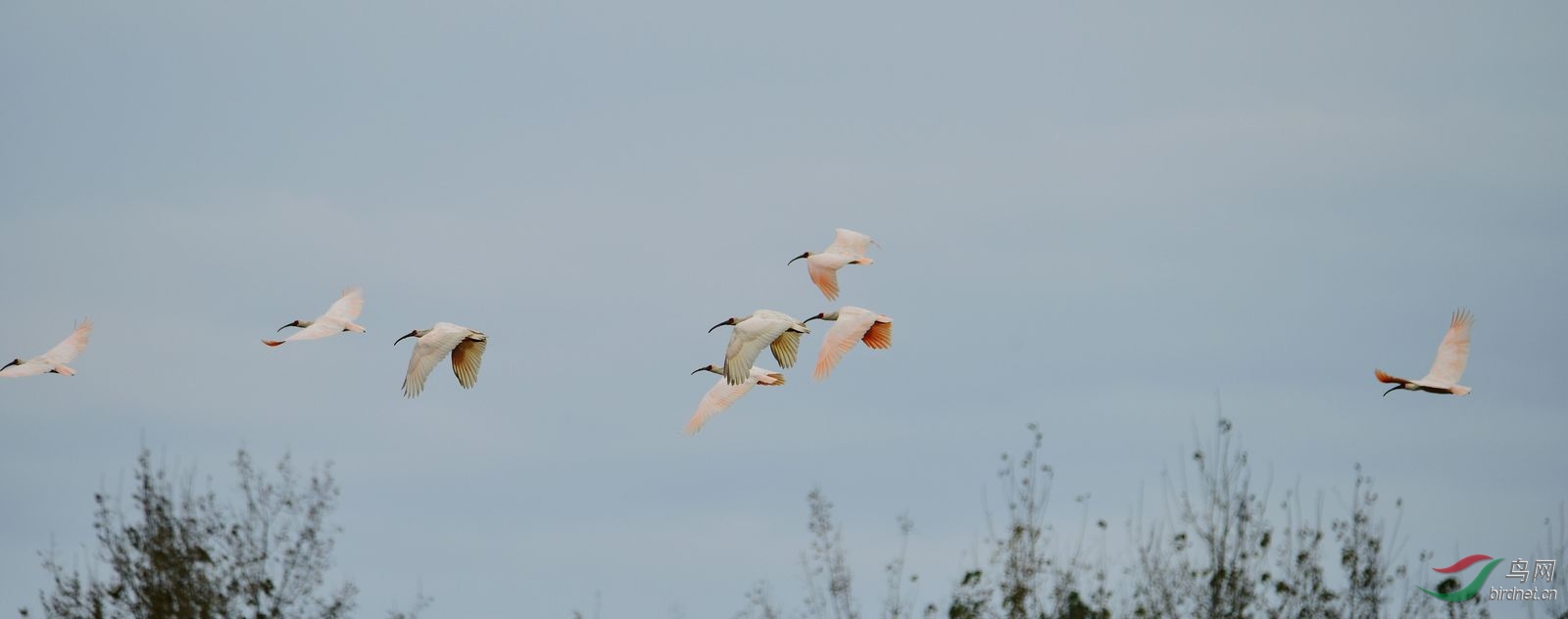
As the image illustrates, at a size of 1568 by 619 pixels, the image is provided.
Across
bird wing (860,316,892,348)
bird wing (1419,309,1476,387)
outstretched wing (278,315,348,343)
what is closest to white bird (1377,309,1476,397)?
bird wing (1419,309,1476,387)

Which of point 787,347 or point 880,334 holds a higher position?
point 880,334

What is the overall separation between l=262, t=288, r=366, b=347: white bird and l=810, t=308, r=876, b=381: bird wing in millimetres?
7253

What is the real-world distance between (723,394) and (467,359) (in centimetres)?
395

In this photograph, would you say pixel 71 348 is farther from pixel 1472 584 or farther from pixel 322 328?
pixel 1472 584

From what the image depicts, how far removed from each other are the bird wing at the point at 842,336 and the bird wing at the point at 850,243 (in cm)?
249

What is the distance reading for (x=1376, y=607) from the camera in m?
25.1

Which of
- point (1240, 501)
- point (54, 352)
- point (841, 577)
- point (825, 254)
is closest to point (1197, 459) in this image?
point (1240, 501)

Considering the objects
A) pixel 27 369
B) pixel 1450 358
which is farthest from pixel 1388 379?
pixel 27 369

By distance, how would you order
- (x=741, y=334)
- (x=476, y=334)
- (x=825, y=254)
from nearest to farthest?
(x=741, y=334) → (x=476, y=334) → (x=825, y=254)

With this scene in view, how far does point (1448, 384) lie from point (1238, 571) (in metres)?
3.68

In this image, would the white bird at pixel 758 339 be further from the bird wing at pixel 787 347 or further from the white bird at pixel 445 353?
the white bird at pixel 445 353

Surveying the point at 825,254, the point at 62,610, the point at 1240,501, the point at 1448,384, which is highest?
the point at 825,254

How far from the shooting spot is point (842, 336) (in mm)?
30625

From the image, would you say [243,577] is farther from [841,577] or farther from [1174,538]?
[1174,538]
